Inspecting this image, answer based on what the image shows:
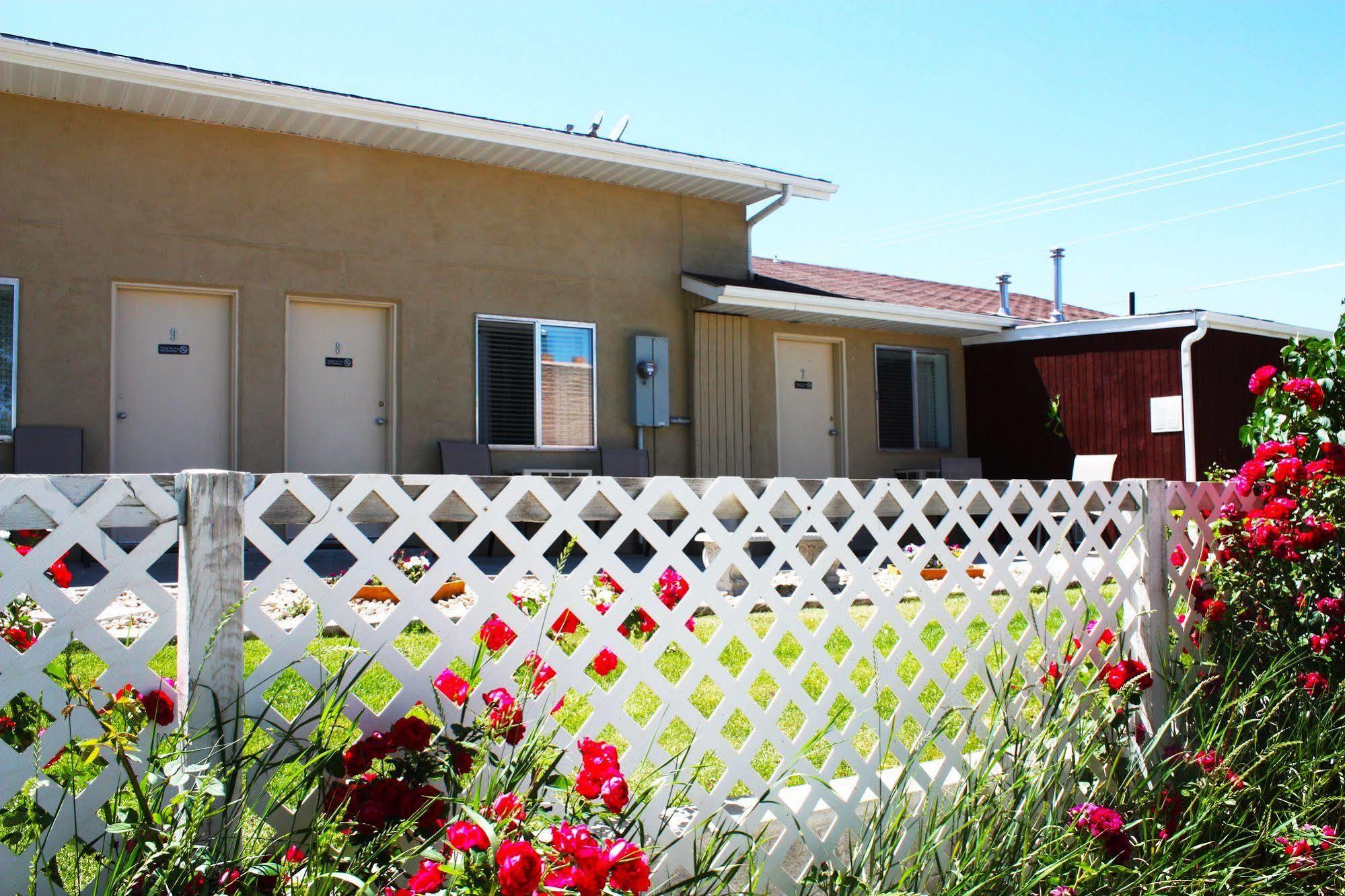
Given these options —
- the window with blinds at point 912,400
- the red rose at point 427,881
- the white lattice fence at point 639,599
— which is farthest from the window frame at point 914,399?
the red rose at point 427,881

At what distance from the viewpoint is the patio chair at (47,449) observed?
766 centimetres

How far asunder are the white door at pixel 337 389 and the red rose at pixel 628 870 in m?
7.80

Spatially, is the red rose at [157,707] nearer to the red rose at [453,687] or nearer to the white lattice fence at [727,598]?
the white lattice fence at [727,598]

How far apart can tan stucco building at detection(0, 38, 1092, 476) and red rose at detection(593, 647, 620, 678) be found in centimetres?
706

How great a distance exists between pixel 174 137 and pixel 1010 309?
11.5 metres

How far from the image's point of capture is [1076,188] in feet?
94.5

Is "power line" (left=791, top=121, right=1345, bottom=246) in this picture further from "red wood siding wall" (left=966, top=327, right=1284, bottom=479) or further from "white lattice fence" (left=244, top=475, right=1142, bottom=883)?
"white lattice fence" (left=244, top=475, right=1142, bottom=883)

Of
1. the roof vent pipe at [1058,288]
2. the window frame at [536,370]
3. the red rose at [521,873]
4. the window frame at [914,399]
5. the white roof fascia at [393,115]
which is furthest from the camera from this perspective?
the roof vent pipe at [1058,288]

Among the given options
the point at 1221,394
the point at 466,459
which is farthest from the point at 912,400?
the point at 466,459

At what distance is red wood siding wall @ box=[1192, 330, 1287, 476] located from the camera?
11.5 meters

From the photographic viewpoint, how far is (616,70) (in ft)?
41.4

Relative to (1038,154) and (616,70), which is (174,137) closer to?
(616,70)

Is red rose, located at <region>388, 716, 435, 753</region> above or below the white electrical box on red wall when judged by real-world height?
below

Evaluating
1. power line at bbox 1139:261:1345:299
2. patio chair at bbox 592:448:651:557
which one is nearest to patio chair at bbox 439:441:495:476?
patio chair at bbox 592:448:651:557
